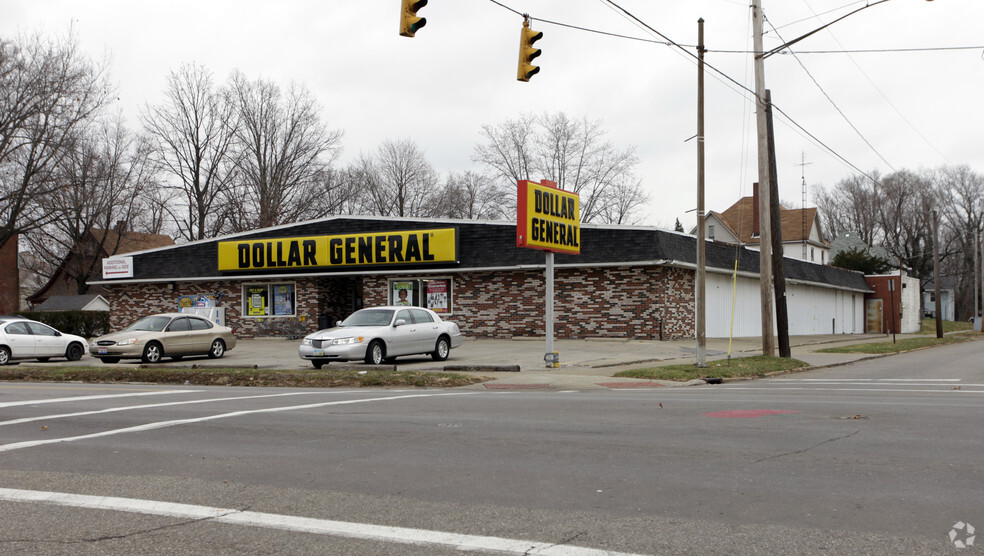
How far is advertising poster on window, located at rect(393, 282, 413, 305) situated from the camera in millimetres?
33062

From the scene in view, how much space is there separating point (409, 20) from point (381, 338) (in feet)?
33.9

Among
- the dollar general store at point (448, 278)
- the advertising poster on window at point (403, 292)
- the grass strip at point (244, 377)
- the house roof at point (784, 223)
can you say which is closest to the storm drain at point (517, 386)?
the grass strip at point (244, 377)

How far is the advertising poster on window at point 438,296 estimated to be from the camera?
32312 millimetres

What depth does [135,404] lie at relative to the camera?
12211 mm

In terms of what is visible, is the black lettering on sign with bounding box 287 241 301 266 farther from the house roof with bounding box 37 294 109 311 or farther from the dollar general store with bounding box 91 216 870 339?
the house roof with bounding box 37 294 109 311

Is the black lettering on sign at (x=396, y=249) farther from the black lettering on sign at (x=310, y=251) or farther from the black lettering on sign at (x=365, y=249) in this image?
the black lettering on sign at (x=310, y=251)

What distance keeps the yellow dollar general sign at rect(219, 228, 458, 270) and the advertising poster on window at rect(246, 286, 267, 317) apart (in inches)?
49.9

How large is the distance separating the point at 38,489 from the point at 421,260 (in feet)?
83.3

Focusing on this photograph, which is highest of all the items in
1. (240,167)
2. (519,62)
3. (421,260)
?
(240,167)

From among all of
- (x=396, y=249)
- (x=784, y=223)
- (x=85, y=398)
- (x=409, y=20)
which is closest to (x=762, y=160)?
(x=409, y=20)

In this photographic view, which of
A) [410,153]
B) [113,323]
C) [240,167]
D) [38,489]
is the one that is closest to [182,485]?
[38,489]

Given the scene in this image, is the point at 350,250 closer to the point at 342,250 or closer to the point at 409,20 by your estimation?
the point at 342,250

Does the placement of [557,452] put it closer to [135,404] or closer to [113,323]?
[135,404]

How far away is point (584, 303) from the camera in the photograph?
29562mm
